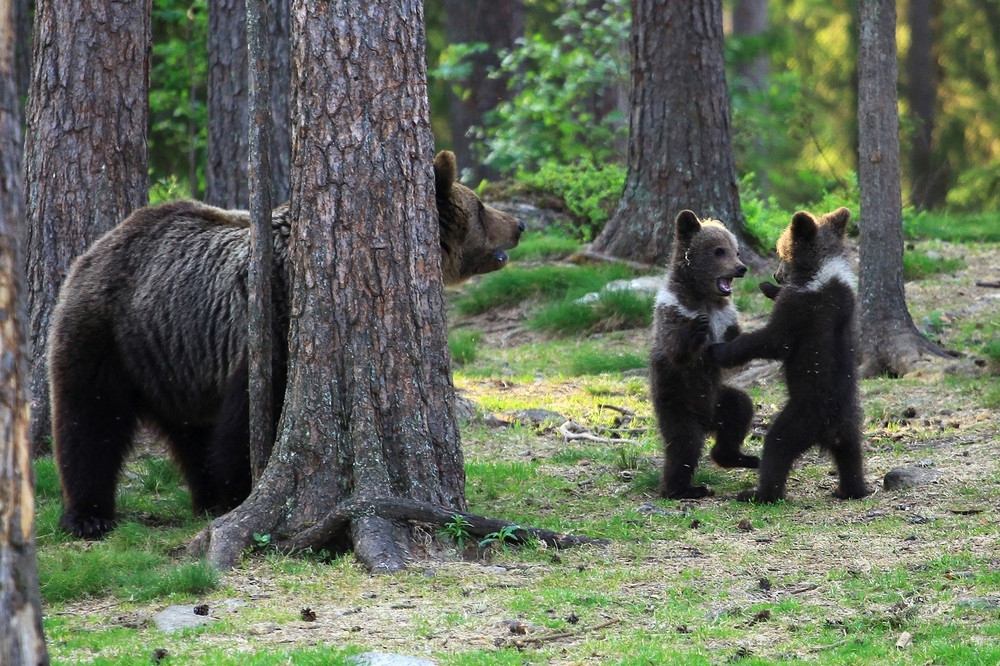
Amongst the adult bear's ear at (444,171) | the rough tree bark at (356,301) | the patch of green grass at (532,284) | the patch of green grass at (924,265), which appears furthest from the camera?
the patch of green grass at (532,284)

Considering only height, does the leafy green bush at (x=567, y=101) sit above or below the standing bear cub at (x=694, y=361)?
above

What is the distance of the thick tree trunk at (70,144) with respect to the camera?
7.95m

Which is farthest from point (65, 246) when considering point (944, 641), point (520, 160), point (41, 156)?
point (520, 160)

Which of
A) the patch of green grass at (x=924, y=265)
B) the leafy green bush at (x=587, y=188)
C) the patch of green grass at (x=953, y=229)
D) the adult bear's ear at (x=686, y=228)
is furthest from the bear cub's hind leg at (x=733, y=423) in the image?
the patch of green grass at (x=953, y=229)

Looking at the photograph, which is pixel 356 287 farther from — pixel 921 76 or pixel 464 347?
pixel 921 76

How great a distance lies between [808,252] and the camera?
683 centimetres

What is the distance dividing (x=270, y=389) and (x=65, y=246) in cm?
265

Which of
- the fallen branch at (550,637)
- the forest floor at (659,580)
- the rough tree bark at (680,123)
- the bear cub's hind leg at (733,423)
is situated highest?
the rough tree bark at (680,123)

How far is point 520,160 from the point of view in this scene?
17141mm

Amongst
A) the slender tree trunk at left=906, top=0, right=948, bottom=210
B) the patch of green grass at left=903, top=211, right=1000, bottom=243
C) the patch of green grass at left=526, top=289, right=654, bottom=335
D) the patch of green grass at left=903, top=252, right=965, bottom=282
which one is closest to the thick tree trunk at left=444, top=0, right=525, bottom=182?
the slender tree trunk at left=906, top=0, right=948, bottom=210

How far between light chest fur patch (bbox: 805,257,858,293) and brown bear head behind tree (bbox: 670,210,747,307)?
470mm

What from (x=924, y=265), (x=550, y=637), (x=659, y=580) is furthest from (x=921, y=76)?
(x=550, y=637)

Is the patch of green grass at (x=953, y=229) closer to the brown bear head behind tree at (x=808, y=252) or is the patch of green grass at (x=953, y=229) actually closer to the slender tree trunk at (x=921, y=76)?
the brown bear head behind tree at (x=808, y=252)

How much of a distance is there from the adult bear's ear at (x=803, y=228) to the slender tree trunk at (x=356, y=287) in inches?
90.1
